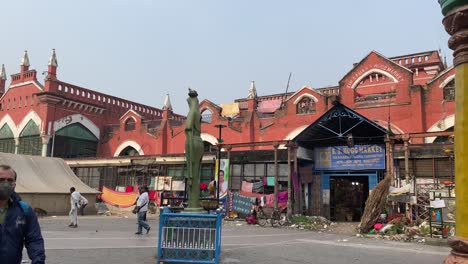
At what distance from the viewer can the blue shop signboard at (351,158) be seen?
1755 centimetres

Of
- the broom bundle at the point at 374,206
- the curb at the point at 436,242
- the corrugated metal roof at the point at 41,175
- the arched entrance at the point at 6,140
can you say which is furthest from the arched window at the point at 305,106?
→ the arched entrance at the point at 6,140

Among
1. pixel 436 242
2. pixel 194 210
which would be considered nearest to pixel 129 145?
pixel 436 242

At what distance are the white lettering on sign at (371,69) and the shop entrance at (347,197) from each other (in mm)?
5961

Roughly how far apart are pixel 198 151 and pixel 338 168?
12.0 meters

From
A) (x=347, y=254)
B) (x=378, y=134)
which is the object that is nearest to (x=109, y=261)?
(x=347, y=254)

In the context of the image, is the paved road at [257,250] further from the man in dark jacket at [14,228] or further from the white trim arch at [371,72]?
the white trim arch at [371,72]

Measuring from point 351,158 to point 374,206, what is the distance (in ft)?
12.8

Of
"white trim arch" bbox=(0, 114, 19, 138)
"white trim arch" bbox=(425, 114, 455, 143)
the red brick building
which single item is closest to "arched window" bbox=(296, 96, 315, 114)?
the red brick building

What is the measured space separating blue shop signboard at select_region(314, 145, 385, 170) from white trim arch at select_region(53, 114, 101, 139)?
71.6ft

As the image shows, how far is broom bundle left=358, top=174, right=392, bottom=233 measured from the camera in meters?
14.5

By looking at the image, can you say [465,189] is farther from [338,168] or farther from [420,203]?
[338,168]

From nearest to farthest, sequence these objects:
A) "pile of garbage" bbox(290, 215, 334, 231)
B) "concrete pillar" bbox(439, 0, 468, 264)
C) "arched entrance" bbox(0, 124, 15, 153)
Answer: "concrete pillar" bbox(439, 0, 468, 264) → "pile of garbage" bbox(290, 215, 334, 231) → "arched entrance" bbox(0, 124, 15, 153)

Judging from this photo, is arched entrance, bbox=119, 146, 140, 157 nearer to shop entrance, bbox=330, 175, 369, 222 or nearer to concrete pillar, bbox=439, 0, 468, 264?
shop entrance, bbox=330, 175, 369, 222

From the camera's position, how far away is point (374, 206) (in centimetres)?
1471
